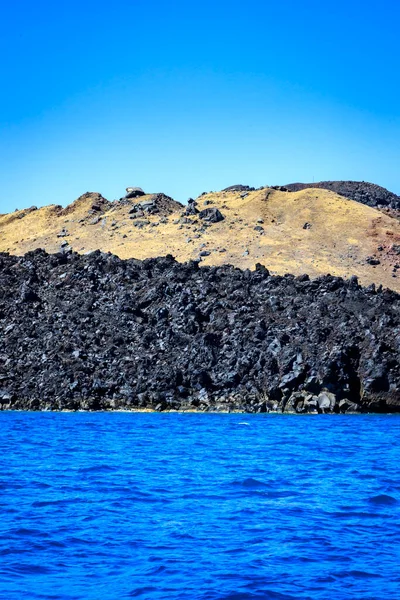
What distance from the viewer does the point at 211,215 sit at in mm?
101812

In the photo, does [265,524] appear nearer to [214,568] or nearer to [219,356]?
[214,568]

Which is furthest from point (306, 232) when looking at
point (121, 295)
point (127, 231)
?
point (121, 295)

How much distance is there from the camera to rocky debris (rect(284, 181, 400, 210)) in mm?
145625

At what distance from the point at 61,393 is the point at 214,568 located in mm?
43150

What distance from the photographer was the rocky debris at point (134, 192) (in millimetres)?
118000

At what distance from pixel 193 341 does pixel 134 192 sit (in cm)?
6108

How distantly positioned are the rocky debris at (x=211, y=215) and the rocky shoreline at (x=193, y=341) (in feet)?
88.7

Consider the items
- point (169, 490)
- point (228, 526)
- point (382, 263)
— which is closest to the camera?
point (228, 526)

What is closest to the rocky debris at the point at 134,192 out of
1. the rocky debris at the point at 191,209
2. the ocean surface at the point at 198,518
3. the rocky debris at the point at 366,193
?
the rocky debris at the point at 191,209

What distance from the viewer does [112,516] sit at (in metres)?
19.1

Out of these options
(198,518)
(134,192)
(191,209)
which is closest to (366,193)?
(134,192)

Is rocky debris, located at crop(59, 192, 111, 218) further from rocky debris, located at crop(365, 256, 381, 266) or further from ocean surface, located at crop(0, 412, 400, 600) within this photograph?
ocean surface, located at crop(0, 412, 400, 600)

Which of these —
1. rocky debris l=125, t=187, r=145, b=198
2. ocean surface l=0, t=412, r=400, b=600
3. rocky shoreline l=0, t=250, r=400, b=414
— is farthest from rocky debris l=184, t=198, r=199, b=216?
ocean surface l=0, t=412, r=400, b=600

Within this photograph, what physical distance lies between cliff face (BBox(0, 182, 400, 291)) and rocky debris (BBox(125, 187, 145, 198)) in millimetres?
956
